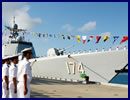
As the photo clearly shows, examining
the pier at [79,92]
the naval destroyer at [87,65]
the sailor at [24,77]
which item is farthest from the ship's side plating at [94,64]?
the sailor at [24,77]

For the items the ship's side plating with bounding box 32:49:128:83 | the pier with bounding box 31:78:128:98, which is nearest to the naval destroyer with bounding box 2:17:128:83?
the ship's side plating with bounding box 32:49:128:83

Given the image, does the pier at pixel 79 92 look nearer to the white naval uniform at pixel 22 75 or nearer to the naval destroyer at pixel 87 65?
the white naval uniform at pixel 22 75

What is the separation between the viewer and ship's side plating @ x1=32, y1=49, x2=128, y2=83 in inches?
546

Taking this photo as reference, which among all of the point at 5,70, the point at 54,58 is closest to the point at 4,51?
the point at 54,58

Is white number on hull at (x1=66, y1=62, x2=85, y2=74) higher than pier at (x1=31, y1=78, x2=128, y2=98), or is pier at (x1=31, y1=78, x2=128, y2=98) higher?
white number on hull at (x1=66, y1=62, x2=85, y2=74)

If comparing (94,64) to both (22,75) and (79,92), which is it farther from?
(22,75)

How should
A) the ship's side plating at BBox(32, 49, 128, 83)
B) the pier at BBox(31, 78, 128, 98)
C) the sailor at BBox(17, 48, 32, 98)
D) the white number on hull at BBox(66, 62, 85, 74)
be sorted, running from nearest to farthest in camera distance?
1. the sailor at BBox(17, 48, 32, 98)
2. the pier at BBox(31, 78, 128, 98)
3. the ship's side plating at BBox(32, 49, 128, 83)
4. the white number on hull at BBox(66, 62, 85, 74)

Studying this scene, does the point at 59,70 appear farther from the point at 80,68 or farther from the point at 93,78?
the point at 93,78

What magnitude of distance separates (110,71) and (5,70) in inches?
441

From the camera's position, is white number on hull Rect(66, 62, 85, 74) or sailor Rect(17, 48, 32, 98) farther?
white number on hull Rect(66, 62, 85, 74)

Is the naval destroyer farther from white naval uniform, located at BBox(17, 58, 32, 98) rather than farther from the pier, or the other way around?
white naval uniform, located at BBox(17, 58, 32, 98)

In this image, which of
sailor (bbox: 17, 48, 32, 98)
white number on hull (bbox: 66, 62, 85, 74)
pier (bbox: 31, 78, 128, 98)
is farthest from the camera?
white number on hull (bbox: 66, 62, 85, 74)

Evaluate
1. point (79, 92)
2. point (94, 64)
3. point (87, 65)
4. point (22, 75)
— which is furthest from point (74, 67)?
point (22, 75)

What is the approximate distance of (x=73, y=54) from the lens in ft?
56.6
